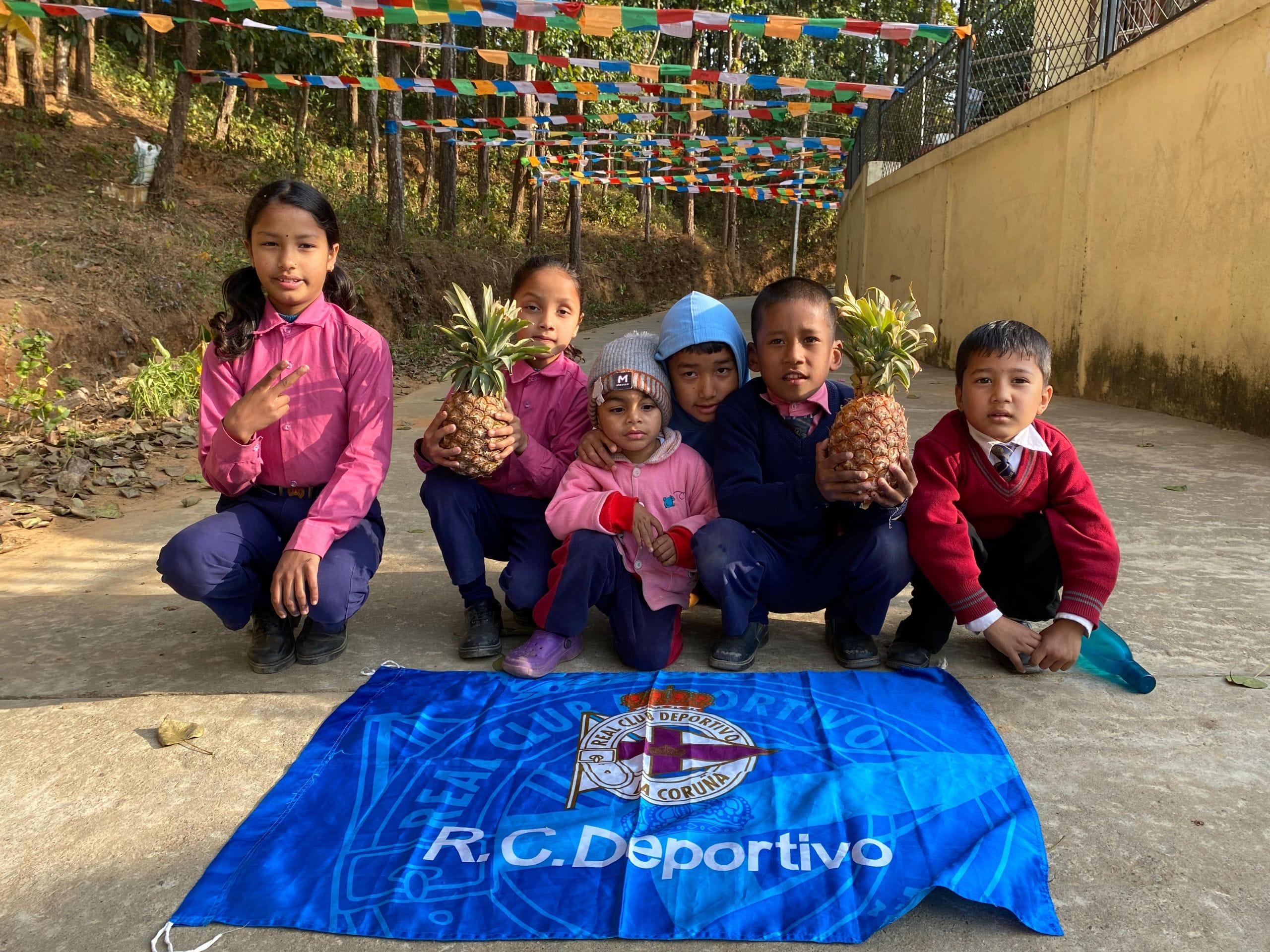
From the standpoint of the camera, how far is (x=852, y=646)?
9.29ft

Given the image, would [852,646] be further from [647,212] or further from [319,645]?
[647,212]

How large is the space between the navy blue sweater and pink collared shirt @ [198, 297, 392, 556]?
3.64ft

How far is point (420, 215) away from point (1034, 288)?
16.6 m

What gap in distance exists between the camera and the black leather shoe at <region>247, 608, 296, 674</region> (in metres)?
2.82

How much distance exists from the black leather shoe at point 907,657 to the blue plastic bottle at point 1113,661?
A: 0.46 meters

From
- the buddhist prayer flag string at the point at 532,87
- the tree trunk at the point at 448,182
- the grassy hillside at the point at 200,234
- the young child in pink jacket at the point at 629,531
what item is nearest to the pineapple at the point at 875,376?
the young child in pink jacket at the point at 629,531

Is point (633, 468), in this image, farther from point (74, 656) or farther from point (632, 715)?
point (74, 656)

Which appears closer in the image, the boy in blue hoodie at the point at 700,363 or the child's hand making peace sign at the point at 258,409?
the child's hand making peace sign at the point at 258,409

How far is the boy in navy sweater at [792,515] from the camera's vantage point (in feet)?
8.95

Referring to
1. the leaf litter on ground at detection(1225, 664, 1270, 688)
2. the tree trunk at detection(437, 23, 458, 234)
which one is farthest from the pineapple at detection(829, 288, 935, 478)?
the tree trunk at detection(437, 23, 458, 234)

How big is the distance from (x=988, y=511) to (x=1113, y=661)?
0.56m

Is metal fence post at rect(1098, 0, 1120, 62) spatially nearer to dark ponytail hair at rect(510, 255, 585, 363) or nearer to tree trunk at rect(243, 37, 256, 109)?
dark ponytail hair at rect(510, 255, 585, 363)

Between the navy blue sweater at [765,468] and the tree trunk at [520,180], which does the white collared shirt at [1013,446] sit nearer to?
the navy blue sweater at [765,468]

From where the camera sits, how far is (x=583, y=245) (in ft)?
95.5
